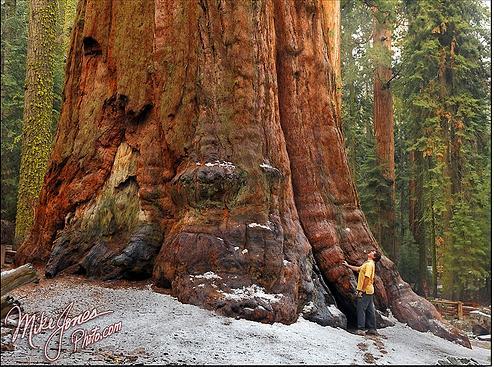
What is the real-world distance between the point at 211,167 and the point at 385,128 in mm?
12533

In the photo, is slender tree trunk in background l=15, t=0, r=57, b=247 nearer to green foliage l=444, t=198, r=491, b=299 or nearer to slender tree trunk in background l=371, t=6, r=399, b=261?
green foliage l=444, t=198, r=491, b=299

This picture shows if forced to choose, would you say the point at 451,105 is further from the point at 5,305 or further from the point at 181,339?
the point at 5,305

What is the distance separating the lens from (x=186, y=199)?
634 cm

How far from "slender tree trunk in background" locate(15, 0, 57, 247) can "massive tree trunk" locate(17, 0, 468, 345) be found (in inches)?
97.8

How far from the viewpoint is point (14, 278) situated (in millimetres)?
3938

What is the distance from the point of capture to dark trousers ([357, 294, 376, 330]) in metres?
6.63

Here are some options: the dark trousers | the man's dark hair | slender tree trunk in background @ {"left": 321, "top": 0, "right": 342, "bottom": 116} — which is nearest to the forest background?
slender tree trunk in background @ {"left": 321, "top": 0, "right": 342, "bottom": 116}

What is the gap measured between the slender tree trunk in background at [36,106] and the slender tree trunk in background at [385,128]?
10552 mm

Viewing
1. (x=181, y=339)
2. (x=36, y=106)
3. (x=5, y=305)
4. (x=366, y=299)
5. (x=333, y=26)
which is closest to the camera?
(x=5, y=305)

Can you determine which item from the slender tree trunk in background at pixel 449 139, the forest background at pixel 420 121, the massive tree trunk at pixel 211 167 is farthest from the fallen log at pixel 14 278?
the slender tree trunk in background at pixel 449 139

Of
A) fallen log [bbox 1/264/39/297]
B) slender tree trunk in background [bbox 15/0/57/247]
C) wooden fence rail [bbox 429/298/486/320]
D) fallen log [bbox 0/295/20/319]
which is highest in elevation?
slender tree trunk in background [bbox 15/0/57/247]

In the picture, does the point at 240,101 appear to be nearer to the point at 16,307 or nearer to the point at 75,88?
the point at 75,88

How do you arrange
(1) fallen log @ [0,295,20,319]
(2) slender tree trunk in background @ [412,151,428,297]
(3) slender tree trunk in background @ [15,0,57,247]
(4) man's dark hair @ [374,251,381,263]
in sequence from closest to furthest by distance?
(1) fallen log @ [0,295,20,319]
(4) man's dark hair @ [374,251,381,263]
(3) slender tree trunk in background @ [15,0,57,247]
(2) slender tree trunk in background @ [412,151,428,297]

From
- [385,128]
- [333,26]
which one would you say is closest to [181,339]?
[333,26]
